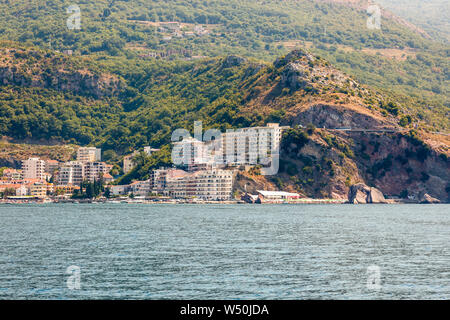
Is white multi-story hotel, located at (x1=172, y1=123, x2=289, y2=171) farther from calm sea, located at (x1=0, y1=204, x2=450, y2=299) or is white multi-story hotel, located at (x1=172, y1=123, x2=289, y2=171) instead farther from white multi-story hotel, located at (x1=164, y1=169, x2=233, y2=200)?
calm sea, located at (x1=0, y1=204, x2=450, y2=299)

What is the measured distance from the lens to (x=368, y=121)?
7436 inches

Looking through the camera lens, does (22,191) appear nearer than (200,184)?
No

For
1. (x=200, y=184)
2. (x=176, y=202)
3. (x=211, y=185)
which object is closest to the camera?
(x=211, y=185)

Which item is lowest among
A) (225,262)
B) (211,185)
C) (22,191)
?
(22,191)

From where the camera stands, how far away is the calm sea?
119 ft

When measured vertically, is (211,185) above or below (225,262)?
below

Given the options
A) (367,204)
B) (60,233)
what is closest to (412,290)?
(60,233)

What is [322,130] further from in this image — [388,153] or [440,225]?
[440,225]

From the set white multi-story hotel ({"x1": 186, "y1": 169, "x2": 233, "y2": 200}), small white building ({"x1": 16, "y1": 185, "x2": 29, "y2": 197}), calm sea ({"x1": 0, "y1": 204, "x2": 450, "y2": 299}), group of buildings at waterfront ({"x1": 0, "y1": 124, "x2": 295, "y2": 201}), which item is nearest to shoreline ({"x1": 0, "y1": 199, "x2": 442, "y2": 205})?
white multi-story hotel ({"x1": 186, "y1": 169, "x2": 233, "y2": 200})

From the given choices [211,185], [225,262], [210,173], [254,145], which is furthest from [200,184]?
[225,262]

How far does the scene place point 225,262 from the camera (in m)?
48.8

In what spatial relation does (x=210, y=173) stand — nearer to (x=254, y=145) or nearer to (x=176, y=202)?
(x=176, y=202)

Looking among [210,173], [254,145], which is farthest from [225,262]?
[254,145]

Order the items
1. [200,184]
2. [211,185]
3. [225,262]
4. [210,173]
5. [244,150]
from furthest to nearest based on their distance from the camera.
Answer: [244,150]
[200,184]
[210,173]
[211,185]
[225,262]
